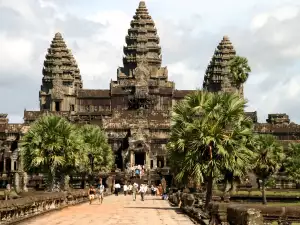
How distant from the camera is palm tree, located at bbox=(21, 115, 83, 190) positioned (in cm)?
6328

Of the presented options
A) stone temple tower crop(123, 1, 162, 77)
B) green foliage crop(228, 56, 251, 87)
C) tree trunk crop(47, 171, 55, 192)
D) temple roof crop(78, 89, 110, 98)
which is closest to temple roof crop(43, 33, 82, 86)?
temple roof crop(78, 89, 110, 98)

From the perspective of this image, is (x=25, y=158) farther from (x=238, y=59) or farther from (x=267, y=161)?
(x=238, y=59)

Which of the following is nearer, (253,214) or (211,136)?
(253,214)

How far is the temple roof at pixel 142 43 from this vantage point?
6260 inches

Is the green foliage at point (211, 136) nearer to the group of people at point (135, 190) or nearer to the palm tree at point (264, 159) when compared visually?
the group of people at point (135, 190)

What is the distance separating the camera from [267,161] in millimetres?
69312

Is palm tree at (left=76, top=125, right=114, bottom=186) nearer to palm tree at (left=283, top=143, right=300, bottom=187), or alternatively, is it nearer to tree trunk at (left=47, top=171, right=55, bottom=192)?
tree trunk at (left=47, top=171, right=55, bottom=192)

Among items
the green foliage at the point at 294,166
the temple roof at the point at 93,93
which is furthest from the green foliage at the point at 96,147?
the temple roof at the point at 93,93

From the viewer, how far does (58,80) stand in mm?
152500

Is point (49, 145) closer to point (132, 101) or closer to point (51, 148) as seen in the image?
point (51, 148)

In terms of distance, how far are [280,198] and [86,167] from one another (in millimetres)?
20934

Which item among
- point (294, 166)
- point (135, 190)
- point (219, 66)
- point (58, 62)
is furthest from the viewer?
point (219, 66)

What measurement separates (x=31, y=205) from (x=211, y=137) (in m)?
11.5

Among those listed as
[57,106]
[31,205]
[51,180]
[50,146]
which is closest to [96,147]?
[51,180]
